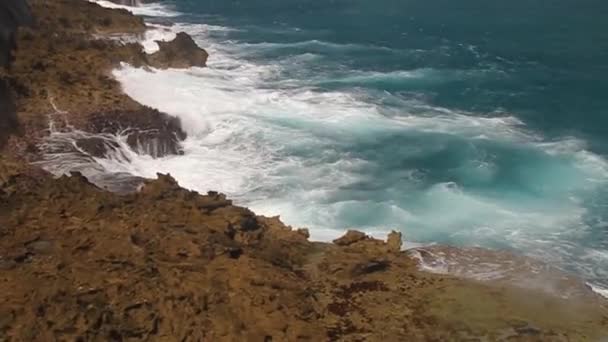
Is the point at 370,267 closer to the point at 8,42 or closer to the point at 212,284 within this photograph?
the point at 212,284

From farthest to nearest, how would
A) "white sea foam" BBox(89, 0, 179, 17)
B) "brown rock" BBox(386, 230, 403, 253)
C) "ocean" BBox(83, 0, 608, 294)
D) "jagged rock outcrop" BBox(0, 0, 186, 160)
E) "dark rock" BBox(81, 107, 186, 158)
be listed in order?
1. "white sea foam" BBox(89, 0, 179, 17)
2. "dark rock" BBox(81, 107, 186, 158)
3. "jagged rock outcrop" BBox(0, 0, 186, 160)
4. "ocean" BBox(83, 0, 608, 294)
5. "brown rock" BBox(386, 230, 403, 253)

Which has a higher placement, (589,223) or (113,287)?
(113,287)

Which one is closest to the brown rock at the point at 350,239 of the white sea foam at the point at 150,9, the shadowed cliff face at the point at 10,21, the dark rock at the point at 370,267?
the dark rock at the point at 370,267

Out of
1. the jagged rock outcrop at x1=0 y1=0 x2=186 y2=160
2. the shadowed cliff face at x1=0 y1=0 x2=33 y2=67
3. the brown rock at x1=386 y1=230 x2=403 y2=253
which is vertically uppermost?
the shadowed cliff face at x1=0 y1=0 x2=33 y2=67

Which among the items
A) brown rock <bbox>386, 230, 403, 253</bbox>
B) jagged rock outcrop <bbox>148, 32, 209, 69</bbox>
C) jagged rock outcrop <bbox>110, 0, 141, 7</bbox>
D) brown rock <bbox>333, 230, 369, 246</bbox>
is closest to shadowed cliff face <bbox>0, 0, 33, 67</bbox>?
jagged rock outcrop <bbox>148, 32, 209, 69</bbox>

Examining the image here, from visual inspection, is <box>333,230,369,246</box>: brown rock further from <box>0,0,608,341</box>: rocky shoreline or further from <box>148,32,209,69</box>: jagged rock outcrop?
<box>148,32,209,69</box>: jagged rock outcrop

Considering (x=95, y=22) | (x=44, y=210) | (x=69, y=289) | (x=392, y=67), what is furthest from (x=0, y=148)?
(x=392, y=67)

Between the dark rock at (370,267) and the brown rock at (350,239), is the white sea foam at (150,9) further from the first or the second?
the dark rock at (370,267)

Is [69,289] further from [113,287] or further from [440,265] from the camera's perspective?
[440,265]

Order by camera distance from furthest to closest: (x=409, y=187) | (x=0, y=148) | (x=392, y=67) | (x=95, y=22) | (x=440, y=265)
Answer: (x=392, y=67)
(x=95, y=22)
(x=409, y=187)
(x=0, y=148)
(x=440, y=265)
